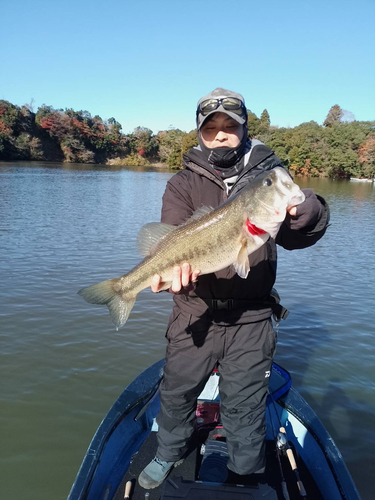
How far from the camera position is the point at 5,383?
614 cm

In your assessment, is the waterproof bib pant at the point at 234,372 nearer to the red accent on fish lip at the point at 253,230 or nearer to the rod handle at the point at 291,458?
the rod handle at the point at 291,458

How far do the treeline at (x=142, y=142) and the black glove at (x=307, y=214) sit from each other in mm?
66959

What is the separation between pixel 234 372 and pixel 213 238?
3.62 ft

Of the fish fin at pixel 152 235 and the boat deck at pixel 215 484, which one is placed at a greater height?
the fish fin at pixel 152 235

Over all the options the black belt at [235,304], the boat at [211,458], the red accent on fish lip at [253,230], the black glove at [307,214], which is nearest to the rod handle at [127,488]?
the boat at [211,458]

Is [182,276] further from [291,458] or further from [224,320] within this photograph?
[291,458]

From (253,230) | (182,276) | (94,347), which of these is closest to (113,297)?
(182,276)

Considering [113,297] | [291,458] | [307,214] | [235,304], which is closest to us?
[307,214]

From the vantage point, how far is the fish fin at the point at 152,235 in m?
3.28

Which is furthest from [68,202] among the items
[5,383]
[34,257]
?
[5,383]

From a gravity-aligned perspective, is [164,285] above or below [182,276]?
below

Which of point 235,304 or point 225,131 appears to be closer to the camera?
point 235,304

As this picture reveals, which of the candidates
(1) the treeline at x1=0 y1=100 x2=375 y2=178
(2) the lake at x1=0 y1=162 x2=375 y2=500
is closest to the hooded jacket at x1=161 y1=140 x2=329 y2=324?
(2) the lake at x1=0 y1=162 x2=375 y2=500

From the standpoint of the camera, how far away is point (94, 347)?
7.49 metres
